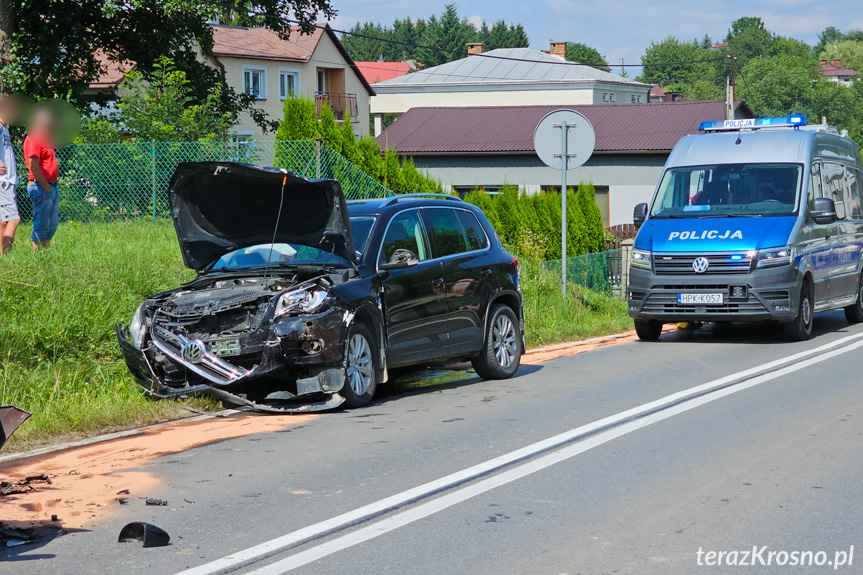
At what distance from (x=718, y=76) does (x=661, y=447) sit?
156m

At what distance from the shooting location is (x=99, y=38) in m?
25.4

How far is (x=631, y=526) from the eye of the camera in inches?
221

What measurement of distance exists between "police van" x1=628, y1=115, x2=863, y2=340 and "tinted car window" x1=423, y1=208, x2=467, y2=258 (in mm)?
4097

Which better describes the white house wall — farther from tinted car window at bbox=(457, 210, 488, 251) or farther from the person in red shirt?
tinted car window at bbox=(457, 210, 488, 251)

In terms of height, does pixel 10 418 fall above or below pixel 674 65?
below

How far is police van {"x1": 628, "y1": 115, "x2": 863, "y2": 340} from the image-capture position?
13.5 metres

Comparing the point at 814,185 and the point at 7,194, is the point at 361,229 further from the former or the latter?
the point at 814,185

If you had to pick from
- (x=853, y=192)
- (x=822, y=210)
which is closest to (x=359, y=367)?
(x=822, y=210)

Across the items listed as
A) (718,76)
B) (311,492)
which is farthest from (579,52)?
(311,492)

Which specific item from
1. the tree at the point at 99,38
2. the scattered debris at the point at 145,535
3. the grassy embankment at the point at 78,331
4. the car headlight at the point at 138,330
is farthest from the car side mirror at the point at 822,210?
the tree at the point at 99,38

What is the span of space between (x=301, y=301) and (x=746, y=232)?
6961mm

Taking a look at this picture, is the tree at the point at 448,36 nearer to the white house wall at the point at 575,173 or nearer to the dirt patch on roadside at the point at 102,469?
the white house wall at the point at 575,173

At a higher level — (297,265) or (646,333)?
(297,265)

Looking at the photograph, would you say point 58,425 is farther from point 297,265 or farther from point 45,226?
point 45,226
